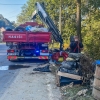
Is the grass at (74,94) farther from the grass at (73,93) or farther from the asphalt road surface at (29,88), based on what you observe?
the asphalt road surface at (29,88)

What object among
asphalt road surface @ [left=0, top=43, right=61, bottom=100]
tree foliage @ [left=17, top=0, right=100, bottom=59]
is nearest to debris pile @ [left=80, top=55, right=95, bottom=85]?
asphalt road surface @ [left=0, top=43, right=61, bottom=100]

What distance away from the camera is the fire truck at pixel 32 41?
1595 centimetres

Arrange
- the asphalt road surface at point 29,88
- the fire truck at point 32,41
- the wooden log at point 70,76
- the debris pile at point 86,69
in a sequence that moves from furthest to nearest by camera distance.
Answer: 1. the fire truck at point 32,41
2. the wooden log at point 70,76
3. the debris pile at point 86,69
4. the asphalt road surface at point 29,88

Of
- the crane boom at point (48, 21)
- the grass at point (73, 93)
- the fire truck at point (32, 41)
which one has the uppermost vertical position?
the crane boom at point (48, 21)

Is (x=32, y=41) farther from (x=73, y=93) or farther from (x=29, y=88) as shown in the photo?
(x=73, y=93)

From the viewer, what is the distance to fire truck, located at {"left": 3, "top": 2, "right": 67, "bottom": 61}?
52.3 feet

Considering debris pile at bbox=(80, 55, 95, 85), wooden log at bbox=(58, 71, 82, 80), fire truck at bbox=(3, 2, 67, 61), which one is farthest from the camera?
fire truck at bbox=(3, 2, 67, 61)

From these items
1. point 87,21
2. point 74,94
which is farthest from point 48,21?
point 74,94

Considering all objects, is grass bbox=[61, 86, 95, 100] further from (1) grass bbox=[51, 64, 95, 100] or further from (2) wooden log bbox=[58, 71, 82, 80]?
(2) wooden log bbox=[58, 71, 82, 80]

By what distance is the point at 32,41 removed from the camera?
16.1 metres

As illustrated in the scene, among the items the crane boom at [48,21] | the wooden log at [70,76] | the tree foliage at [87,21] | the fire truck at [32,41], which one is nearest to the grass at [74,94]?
the wooden log at [70,76]

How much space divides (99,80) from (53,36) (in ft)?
32.8

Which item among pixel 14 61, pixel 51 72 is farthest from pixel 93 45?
pixel 14 61

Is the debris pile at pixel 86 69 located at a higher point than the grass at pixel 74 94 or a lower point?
higher
